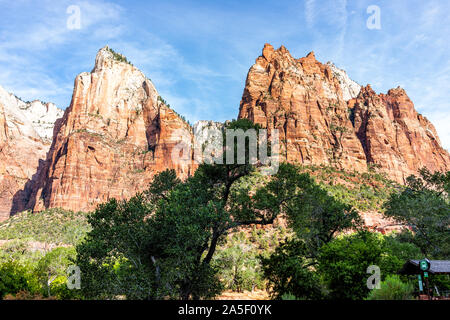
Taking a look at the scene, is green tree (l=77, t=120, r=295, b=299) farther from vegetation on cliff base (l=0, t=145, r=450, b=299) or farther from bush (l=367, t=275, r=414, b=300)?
bush (l=367, t=275, r=414, b=300)

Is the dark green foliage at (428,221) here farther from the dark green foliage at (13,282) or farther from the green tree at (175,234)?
the dark green foliage at (13,282)

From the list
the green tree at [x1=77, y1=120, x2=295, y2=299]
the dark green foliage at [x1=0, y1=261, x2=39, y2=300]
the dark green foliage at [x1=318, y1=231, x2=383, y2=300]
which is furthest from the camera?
the dark green foliage at [x1=0, y1=261, x2=39, y2=300]

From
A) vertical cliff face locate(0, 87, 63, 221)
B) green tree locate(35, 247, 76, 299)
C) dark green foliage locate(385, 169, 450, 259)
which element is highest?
vertical cliff face locate(0, 87, 63, 221)

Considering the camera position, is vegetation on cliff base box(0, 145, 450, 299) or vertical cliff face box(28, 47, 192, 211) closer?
vegetation on cliff base box(0, 145, 450, 299)

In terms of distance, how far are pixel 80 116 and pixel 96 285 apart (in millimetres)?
143392

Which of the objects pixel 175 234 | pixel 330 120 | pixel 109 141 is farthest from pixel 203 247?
pixel 109 141

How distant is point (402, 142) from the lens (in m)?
157

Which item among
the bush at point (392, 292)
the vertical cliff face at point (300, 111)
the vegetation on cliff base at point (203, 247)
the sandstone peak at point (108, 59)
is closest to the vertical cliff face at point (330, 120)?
the vertical cliff face at point (300, 111)

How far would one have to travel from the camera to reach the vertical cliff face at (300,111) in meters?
128

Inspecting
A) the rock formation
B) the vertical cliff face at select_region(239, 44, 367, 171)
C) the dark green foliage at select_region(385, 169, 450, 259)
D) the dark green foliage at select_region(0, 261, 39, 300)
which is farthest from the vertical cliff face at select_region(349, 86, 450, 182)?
the dark green foliage at select_region(0, 261, 39, 300)

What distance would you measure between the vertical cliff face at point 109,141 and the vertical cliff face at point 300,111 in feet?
146

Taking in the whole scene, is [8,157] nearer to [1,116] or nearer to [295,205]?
[1,116]

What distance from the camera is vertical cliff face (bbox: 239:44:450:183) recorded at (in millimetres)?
131250
